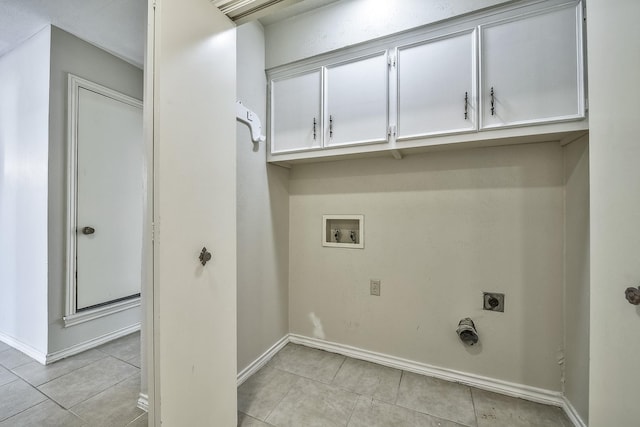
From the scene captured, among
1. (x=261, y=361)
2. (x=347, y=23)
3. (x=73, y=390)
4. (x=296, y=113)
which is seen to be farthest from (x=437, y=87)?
(x=73, y=390)

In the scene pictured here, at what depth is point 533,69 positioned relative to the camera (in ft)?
4.31

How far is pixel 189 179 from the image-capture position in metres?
0.97

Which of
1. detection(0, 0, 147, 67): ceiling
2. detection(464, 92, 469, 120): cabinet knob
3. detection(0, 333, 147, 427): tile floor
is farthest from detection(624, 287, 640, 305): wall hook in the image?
detection(0, 0, 147, 67): ceiling

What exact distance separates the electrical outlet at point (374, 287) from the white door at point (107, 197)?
225cm

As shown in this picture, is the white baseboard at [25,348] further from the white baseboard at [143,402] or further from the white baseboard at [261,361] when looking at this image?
the white baseboard at [261,361]

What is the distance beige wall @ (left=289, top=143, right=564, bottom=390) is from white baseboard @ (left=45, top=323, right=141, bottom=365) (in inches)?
62.4

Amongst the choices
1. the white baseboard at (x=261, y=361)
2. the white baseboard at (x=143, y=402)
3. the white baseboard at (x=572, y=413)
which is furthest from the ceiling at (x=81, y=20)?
the white baseboard at (x=572, y=413)

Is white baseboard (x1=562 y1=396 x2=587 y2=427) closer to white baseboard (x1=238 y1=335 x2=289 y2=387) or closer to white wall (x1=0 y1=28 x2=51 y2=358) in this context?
white baseboard (x1=238 y1=335 x2=289 y2=387)

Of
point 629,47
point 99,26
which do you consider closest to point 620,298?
point 629,47

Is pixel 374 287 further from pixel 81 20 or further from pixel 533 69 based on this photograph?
pixel 81 20

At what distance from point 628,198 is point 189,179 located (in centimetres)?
145

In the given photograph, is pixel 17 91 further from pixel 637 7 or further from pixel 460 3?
pixel 637 7

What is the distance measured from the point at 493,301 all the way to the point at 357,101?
1.64 metres

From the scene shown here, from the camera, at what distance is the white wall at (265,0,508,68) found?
1.48m
